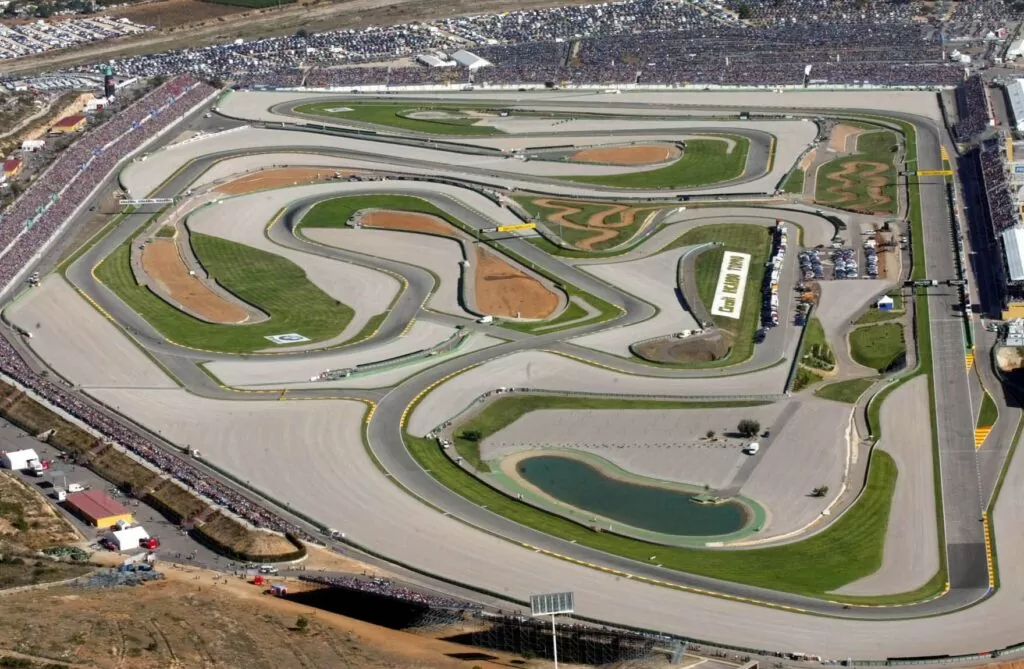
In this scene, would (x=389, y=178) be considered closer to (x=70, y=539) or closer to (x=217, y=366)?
(x=217, y=366)

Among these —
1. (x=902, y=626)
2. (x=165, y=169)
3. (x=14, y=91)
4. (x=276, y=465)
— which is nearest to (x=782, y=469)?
(x=902, y=626)

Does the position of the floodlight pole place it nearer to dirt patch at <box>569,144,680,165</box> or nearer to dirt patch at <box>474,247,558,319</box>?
dirt patch at <box>474,247,558,319</box>

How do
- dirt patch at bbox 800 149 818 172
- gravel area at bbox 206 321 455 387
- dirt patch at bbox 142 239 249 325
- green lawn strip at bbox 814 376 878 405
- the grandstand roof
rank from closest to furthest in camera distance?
green lawn strip at bbox 814 376 878 405
gravel area at bbox 206 321 455 387
the grandstand roof
dirt patch at bbox 142 239 249 325
dirt patch at bbox 800 149 818 172

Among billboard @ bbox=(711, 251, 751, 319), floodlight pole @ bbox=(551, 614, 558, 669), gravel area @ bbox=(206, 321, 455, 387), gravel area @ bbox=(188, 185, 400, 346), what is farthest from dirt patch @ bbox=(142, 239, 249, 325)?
floodlight pole @ bbox=(551, 614, 558, 669)

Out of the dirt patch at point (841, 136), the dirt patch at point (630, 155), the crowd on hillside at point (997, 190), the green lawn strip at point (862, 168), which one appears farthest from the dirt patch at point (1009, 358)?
the dirt patch at point (630, 155)

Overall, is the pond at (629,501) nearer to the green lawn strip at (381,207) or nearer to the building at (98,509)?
the building at (98,509)

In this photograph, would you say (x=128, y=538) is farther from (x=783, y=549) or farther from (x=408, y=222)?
(x=408, y=222)

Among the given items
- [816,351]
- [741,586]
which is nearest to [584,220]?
[816,351]
